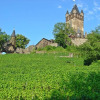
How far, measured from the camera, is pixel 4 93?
10.1m

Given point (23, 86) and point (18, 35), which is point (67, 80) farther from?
point (18, 35)

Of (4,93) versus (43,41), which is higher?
(43,41)

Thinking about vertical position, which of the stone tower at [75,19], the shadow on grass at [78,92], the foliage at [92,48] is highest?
the stone tower at [75,19]

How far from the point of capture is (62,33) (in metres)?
53.8

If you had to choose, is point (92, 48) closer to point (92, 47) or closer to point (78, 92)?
point (92, 47)

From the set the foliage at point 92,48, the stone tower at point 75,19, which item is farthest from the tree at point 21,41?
the foliage at point 92,48

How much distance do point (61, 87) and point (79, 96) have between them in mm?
2118

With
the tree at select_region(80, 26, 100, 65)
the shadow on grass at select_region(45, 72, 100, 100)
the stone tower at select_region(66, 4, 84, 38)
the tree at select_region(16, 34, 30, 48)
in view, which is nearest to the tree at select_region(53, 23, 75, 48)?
the tree at select_region(16, 34, 30, 48)

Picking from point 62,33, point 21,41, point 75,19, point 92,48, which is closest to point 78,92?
point 92,48

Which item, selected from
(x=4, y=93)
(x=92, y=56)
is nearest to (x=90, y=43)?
(x=92, y=56)

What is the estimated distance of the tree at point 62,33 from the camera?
2117 inches

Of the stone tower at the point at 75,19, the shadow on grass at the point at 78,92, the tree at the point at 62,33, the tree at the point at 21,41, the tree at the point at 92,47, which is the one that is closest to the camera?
the shadow on grass at the point at 78,92

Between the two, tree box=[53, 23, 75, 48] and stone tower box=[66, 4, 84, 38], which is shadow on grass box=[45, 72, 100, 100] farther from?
stone tower box=[66, 4, 84, 38]

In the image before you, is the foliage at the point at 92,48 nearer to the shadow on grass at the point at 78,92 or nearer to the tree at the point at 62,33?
the shadow on grass at the point at 78,92
